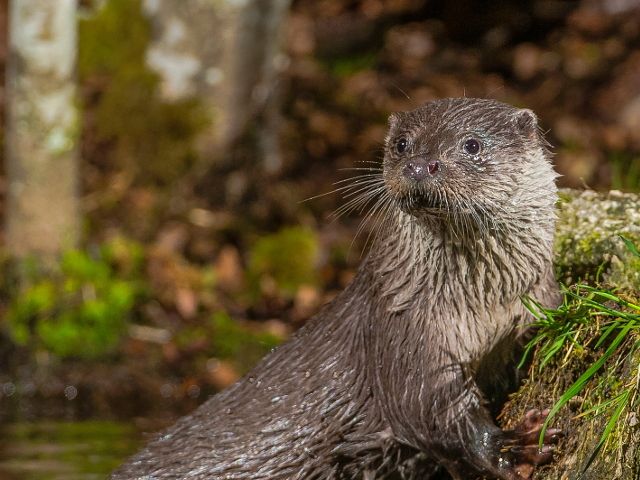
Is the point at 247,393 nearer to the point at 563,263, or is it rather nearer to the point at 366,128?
the point at 563,263

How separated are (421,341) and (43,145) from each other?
4398mm

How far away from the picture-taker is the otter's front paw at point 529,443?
3.42m

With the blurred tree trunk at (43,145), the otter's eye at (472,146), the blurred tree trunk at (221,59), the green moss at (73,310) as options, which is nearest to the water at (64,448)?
the green moss at (73,310)

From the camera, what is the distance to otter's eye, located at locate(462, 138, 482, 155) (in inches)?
139

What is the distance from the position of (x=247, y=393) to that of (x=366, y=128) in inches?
259

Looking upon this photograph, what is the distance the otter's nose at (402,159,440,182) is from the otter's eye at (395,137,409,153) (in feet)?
0.51

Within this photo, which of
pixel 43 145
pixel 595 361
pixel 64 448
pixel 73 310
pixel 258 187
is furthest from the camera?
pixel 258 187

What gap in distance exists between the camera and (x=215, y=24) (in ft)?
27.4

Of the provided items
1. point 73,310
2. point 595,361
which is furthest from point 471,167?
point 73,310

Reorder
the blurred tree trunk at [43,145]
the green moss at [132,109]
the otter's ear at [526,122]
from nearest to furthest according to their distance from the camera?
1. the otter's ear at [526,122]
2. the blurred tree trunk at [43,145]
3. the green moss at [132,109]

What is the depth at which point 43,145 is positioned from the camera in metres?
7.46

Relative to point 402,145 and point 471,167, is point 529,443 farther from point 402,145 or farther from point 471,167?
point 402,145

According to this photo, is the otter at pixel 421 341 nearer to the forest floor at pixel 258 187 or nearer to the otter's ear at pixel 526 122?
the otter's ear at pixel 526 122

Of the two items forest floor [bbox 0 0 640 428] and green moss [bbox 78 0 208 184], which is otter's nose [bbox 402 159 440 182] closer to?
forest floor [bbox 0 0 640 428]
